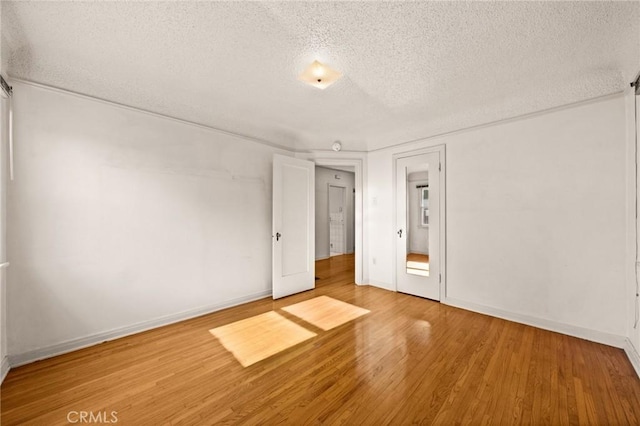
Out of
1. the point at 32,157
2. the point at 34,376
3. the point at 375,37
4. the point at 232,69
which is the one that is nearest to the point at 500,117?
the point at 375,37

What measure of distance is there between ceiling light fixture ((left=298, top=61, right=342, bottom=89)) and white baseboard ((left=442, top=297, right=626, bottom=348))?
11.1ft

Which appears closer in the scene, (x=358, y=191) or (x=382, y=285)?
(x=382, y=285)

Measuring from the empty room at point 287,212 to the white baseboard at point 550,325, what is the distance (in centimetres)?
2

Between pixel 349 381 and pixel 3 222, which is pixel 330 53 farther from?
pixel 3 222

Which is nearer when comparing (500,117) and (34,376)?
(34,376)

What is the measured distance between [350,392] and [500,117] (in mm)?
3558

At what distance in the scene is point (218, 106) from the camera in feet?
10.0

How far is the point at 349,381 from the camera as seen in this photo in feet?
6.51

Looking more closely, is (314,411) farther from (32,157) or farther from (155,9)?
(32,157)

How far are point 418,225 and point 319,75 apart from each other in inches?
112

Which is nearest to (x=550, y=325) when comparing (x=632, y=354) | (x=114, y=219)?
(x=632, y=354)

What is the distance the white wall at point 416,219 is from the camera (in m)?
4.05

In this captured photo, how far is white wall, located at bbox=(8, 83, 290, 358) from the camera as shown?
7.52 feet

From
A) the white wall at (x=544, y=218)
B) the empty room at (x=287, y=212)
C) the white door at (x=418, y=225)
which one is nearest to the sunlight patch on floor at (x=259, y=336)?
the empty room at (x=287, y=212)
